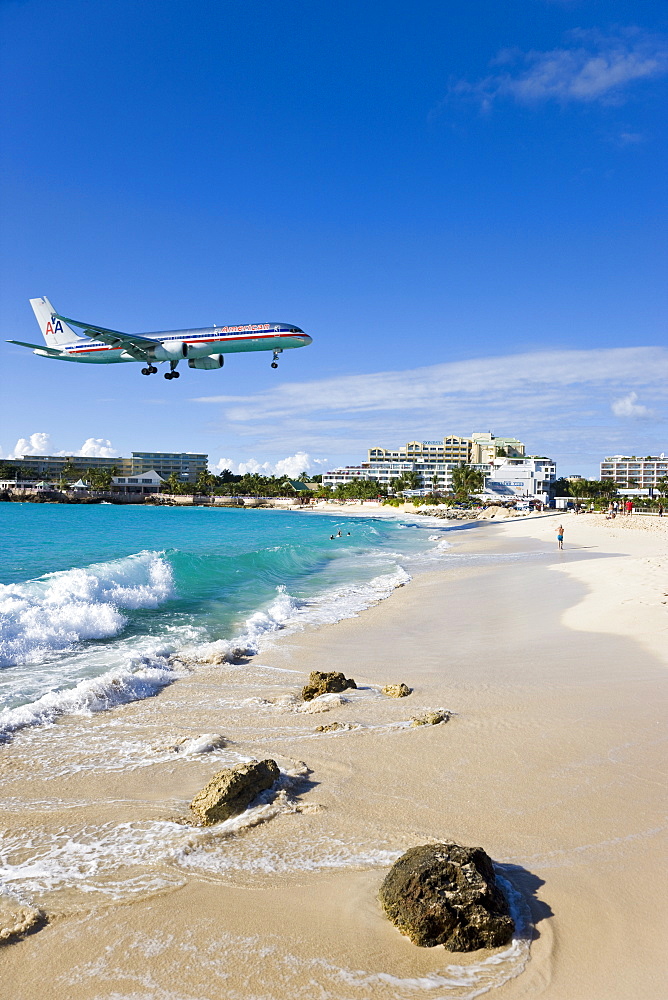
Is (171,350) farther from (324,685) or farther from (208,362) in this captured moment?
(324,685)

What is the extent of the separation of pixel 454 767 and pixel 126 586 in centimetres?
1808

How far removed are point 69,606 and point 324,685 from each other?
33.7 feet

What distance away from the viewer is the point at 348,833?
5586 millimetres

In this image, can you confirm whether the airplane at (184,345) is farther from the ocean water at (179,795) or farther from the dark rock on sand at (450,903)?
the dark rock on sand at (450,903)

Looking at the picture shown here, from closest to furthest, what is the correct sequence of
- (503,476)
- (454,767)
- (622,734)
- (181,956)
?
(181,956), (454,767), (622,734), (503,476)

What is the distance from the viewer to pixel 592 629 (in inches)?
559

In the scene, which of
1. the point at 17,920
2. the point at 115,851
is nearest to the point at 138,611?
the point at 115,851

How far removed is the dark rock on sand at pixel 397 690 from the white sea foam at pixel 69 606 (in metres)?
7.89

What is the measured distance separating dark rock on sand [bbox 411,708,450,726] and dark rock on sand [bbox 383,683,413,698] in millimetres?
1145

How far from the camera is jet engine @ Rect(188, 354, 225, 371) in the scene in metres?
35.0

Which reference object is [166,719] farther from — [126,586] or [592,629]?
[126,586]

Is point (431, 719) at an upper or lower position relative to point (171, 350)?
lower

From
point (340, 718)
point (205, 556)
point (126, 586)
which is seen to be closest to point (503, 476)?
point (205, 556)

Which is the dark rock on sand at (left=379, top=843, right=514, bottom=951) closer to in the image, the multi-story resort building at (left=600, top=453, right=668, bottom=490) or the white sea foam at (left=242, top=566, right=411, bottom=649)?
the white sea foam at (left=242, top=566, right=411, bottom=649)
